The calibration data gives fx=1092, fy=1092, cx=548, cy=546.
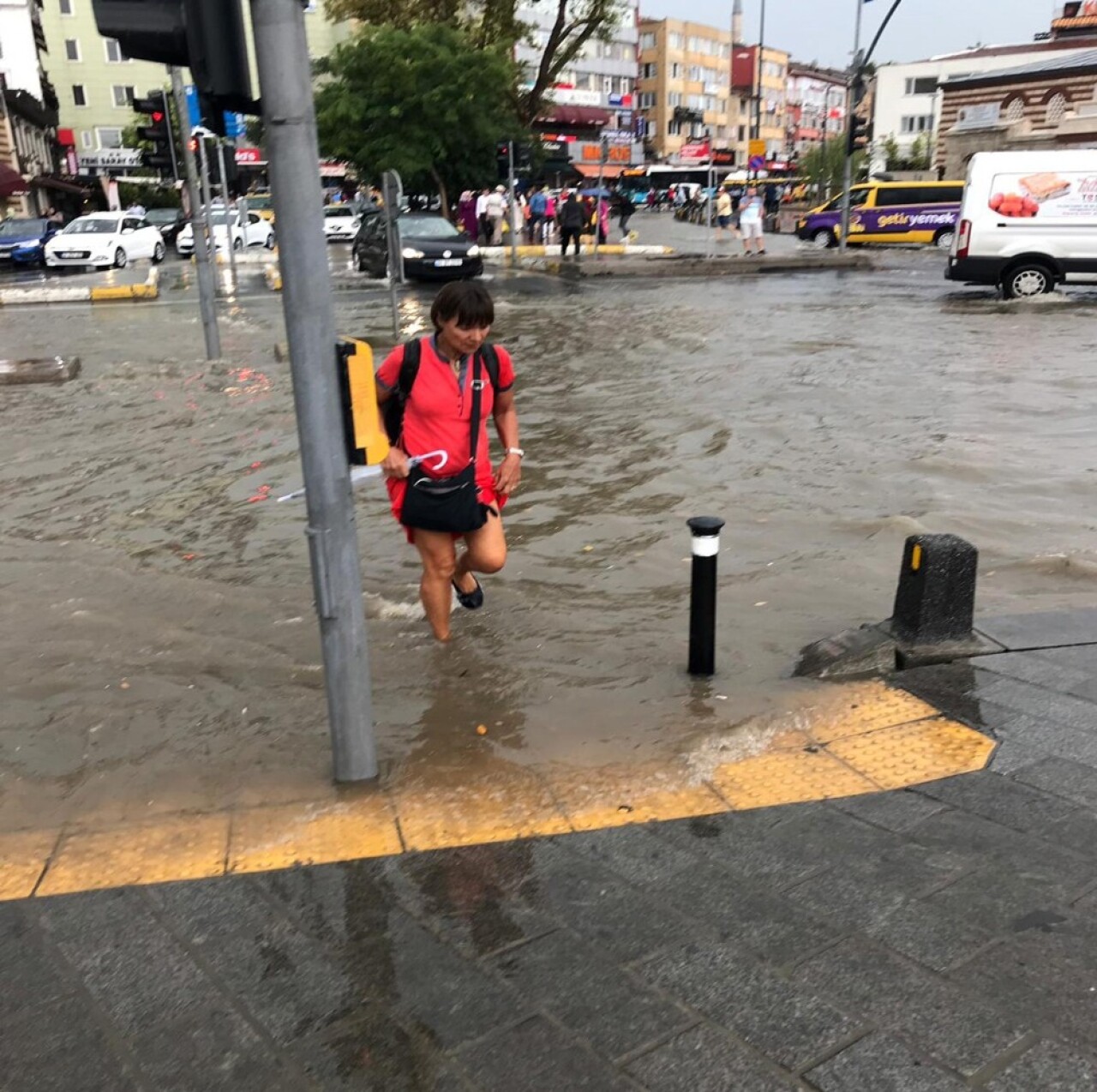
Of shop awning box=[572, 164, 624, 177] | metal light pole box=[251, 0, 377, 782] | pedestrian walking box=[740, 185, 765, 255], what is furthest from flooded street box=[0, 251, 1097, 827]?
shop awning box=[572, 164, 624, 177]

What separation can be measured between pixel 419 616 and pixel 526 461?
3.46 meters

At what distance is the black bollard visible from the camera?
4.22 metres

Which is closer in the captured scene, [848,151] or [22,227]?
[848,151]

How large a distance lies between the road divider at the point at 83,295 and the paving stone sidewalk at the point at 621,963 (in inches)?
850

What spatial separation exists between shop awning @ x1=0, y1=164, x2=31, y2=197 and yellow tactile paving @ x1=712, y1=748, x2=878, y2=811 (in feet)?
A: 144

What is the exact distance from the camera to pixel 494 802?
3.59 meters

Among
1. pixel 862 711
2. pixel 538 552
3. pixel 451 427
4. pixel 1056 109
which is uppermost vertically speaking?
pixel 1056 109

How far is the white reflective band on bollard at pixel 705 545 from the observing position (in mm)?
4230

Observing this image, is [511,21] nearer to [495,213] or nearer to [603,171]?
[495,213]

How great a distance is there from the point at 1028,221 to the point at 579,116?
7156 centimetres

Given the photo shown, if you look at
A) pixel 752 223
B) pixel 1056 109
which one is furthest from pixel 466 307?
pixel 1056 109

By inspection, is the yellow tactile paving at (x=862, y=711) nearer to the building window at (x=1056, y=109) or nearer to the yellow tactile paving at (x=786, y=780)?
the yellow tactile paving at (x=786, y=780)

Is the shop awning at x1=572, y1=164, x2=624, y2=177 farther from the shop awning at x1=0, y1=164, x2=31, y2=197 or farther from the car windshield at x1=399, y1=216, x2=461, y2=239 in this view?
the car windshield at x1=399, y1=216, x2=461, y2=239

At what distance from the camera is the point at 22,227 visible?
34.3m
